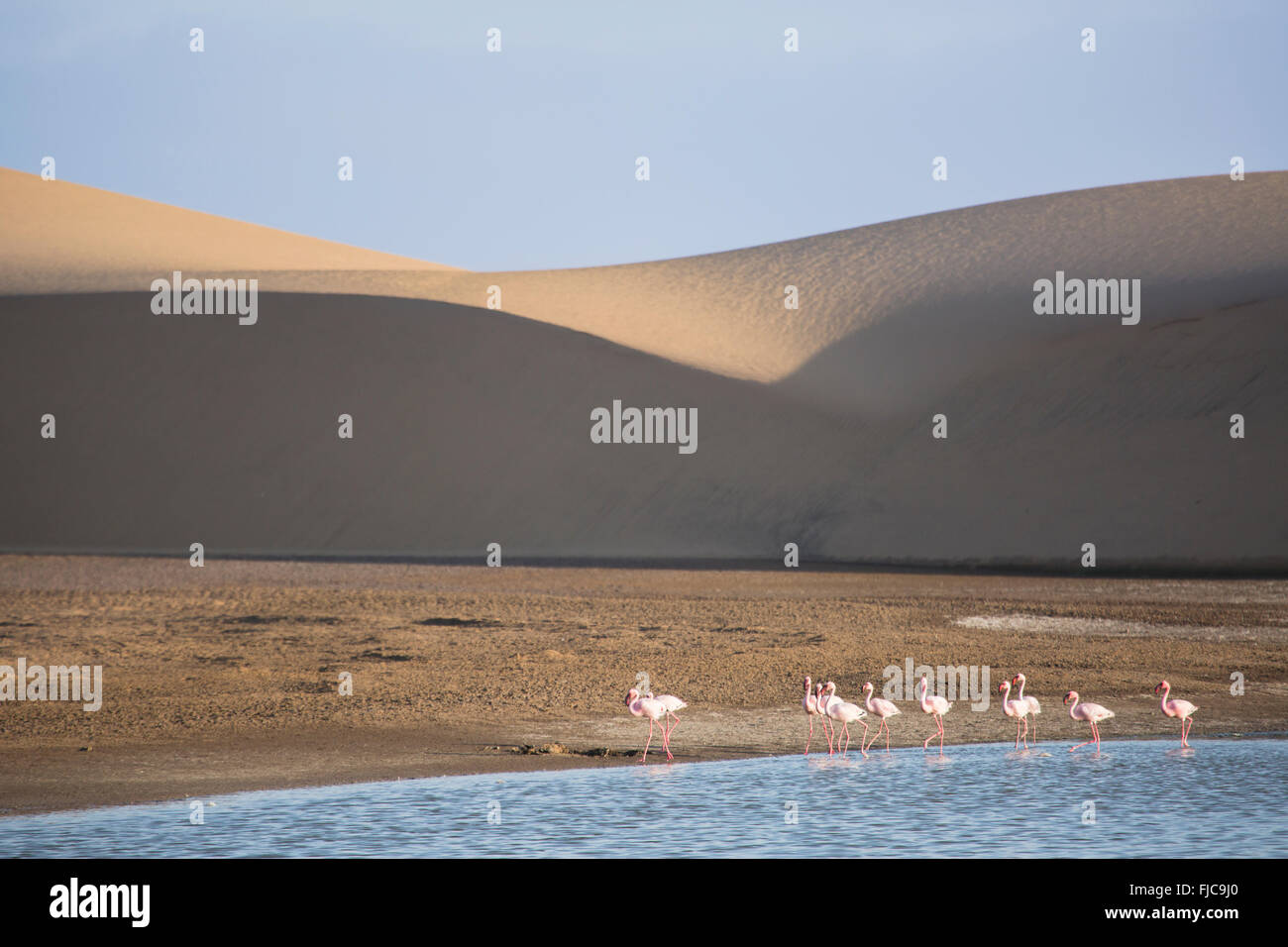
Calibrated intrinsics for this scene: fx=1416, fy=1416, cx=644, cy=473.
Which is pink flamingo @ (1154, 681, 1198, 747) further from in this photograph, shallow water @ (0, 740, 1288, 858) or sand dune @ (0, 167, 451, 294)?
sand dune @ (0, 167, 451, 294)

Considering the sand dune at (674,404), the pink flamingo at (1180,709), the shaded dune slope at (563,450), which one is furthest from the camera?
the sand dune at (674,404)

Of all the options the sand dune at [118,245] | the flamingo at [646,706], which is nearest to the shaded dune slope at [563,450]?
the sand dune at [118,245]

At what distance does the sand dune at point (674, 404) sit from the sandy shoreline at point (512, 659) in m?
7.82

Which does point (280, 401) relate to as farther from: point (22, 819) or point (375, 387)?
point (22, 819)

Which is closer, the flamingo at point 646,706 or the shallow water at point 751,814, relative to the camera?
the shallow water at point 751,814

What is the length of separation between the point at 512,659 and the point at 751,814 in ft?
24.9

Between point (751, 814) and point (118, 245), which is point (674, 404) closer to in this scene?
point (118, 245)

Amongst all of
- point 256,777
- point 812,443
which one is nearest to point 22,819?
point 256,777

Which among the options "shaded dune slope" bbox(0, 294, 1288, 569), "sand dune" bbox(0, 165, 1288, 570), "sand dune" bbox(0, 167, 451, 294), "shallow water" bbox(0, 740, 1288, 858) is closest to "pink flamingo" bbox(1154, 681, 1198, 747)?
"shallow water" bbox(0, 740, 1288, 858)

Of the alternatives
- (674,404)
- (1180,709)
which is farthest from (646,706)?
(674,404)

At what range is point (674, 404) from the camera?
42.0 metres

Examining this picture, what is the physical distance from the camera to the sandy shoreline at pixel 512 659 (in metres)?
11.6

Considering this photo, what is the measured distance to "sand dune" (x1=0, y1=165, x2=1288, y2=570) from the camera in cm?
3366

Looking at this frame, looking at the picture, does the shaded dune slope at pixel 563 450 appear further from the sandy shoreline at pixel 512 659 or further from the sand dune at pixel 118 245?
the sandy shoreline at pixel 512 659
